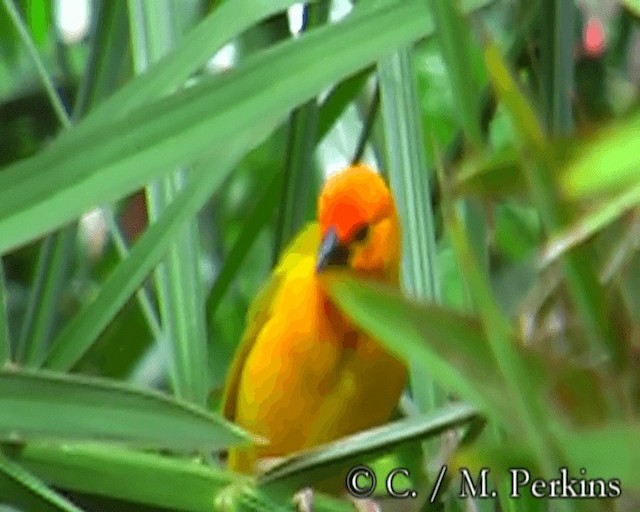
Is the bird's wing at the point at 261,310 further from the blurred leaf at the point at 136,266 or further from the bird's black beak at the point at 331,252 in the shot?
the blurred leaf at the point at 136,266

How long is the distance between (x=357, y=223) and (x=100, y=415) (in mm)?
559

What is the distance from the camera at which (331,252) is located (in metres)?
1.00

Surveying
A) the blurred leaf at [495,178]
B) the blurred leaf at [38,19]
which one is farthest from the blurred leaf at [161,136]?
the blurred leaf at [38,19]

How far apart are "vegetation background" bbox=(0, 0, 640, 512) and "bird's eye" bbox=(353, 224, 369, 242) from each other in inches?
4.0

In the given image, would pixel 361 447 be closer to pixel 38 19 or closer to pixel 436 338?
pixel 436 338

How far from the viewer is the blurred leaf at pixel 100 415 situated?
0.48 m

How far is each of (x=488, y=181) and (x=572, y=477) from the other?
0.09 meters

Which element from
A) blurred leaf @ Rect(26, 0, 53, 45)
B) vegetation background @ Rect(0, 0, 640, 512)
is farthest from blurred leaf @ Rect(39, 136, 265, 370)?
blurred leaf @ Rect(26, 0, 53, 45)

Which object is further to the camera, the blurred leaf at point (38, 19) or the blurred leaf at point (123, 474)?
the blurred leaf at point (38, 19)

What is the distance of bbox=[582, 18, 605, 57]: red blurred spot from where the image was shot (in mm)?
1139

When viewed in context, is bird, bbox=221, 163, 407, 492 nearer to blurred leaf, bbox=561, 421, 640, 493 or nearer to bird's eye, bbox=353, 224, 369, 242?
bird's eye, bbox=353, 224, 369, 242

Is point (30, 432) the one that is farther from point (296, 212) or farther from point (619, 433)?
point (296, 212)

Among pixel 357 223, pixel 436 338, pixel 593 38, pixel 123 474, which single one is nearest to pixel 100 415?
pixel 123 474

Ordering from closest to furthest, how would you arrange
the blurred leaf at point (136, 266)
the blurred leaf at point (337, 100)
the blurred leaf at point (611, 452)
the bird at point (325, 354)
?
the blurred leaf at point (611, 452)
the blurred leaf at point (136, 266)
the blurred leaf at point (337, 100)
the bird at point (325, 354)
